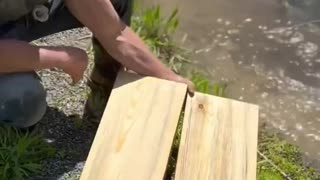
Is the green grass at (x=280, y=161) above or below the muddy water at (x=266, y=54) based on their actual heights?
above

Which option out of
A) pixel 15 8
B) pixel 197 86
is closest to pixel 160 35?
pixel 197 86

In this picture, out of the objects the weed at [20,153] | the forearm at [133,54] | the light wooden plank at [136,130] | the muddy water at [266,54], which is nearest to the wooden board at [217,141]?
the light wooden plank at [136,130]

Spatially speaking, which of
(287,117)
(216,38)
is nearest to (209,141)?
(287,117)

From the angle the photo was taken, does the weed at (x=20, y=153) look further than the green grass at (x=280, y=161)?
No

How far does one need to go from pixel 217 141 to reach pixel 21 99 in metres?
0.73

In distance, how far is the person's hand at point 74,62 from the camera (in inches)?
95.2

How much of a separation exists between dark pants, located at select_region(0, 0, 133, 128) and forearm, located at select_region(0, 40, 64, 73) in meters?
0.11

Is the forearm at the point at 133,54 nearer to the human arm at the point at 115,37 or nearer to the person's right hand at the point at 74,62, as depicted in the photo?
the human arm at the point at 115,37

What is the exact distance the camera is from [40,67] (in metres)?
2.41

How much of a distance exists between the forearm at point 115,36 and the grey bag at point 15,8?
0.14m

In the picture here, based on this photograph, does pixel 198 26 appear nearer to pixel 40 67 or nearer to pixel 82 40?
pixel 82 40

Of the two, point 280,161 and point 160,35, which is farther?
point 160,35

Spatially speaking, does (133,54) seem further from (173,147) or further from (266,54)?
(266,54)

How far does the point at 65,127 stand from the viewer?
290cm
